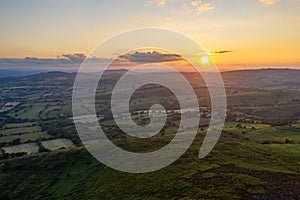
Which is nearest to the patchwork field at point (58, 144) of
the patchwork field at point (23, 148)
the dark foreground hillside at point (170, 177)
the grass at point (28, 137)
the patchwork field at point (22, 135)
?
the patchwork field at point (23, 148)

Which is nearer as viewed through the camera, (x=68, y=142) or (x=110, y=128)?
(x=68, y=142)

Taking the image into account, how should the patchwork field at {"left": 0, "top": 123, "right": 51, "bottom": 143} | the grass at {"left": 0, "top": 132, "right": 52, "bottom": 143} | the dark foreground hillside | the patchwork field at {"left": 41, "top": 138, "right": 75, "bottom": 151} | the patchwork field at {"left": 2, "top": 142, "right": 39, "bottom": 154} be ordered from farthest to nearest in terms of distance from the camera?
the patchwork field at {"left": 0, "top": 123, "right": 51, "bottom": 143} → the grass at {"left": 0, "top": 132, "right": 52, "bottom": 143} → the patchwork field at {"left": 41, "top": 138, "right": 75, "bottom": 151} → the patchwork field at {"left": 2, "top": 142, "right": 39, "bottom": 154} → the dark foreground hillside

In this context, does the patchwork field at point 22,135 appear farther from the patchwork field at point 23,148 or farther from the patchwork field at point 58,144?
the patchwork field at point 58,144

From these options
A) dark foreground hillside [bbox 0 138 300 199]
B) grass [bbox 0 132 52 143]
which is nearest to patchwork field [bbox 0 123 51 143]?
grass [bbox 0 132 52 143]

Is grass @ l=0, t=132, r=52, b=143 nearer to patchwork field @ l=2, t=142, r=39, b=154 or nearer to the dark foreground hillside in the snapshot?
patchwork field @ l=2, t=142, r=39, b=154

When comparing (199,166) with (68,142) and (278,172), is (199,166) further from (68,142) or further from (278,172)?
(68,142)

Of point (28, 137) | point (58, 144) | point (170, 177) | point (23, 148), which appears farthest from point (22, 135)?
point (170, 177)

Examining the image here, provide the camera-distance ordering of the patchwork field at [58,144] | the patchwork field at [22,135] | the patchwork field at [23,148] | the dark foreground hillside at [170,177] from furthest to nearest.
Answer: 1. the patchwork field at [22,135]
2. the patchwork field at [58,144]
3. the patchwork field at [23,148]
4. the dark foreground hillside at [170,177]

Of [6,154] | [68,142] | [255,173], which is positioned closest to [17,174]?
[6,154]

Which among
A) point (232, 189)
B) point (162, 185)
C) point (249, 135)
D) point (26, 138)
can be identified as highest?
point (232, 189)
